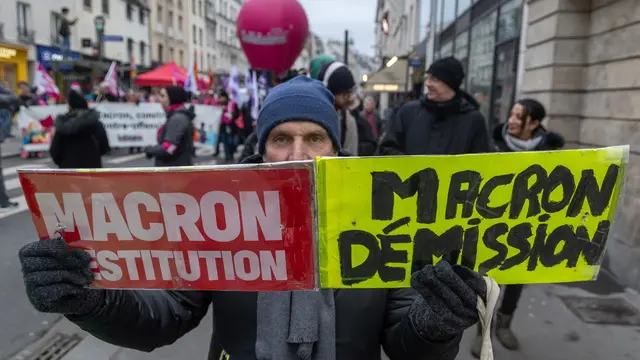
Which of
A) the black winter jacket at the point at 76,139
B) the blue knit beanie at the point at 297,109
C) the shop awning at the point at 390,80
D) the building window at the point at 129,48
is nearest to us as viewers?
the blue knit beanie at the point at 297,109

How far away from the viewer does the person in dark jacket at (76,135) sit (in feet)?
19.0

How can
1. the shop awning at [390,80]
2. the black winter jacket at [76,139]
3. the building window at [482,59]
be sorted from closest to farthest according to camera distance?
the black winter jacket at [76,139]
the building window at [482,59]
the shop awning at [390,80]

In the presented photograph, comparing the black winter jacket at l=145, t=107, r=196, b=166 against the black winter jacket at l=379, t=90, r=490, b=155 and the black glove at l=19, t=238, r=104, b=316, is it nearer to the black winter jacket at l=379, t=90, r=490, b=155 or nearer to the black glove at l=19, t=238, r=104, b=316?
the black winter jacket at l=379, t=90, r=490, b=155

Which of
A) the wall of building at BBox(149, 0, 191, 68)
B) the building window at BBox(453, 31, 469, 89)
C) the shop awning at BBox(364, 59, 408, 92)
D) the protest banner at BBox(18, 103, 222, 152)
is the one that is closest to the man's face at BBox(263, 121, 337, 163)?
the protest banner at BBox(18, 103, 222, 152)

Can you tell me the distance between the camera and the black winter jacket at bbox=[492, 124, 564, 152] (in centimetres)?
420

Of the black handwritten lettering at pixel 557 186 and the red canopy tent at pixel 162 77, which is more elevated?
the red canopy tent at pixel 162 77

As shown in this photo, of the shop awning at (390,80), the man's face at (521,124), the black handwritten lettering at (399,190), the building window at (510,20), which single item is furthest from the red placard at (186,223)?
the shop awning at (390,80)

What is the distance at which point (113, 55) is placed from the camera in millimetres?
36750

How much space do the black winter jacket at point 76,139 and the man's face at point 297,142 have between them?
480 centimetres

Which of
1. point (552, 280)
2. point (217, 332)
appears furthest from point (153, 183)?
point (552, 280)

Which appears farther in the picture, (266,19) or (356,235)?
(266,19)

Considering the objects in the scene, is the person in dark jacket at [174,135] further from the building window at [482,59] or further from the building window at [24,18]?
the building window at [24,18]

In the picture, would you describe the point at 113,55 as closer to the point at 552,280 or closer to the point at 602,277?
the point at 602,277

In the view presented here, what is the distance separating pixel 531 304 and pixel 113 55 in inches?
1476
